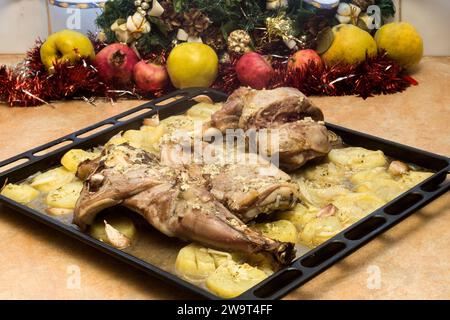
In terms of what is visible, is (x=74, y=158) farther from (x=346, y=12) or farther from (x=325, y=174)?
(x=346, y=12)

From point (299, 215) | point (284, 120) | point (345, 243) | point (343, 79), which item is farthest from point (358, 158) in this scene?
point (343, 79)

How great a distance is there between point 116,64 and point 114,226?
1.13 m

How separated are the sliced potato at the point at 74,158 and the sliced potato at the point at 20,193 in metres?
0.14

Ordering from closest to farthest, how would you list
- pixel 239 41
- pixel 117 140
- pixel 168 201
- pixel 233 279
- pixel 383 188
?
pixel 233 279 → pixel 168 201 → pixel 383 188 → pixel 117 140 → pixel 239 41

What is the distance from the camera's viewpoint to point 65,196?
1.87 m

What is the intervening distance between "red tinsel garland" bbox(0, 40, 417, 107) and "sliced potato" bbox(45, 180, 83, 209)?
0.86 metres

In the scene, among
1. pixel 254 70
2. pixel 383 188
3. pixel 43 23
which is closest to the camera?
pixel 383 188

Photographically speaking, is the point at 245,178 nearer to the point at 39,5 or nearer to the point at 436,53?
the point at 436,53

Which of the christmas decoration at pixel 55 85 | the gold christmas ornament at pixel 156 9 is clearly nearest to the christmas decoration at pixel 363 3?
the gold christmas ornament at pixel 156 9

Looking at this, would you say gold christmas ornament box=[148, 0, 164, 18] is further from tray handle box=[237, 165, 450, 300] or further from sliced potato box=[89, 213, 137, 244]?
tray handle box=[237, 165, 450, 300]

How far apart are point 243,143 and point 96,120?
0.73 meters

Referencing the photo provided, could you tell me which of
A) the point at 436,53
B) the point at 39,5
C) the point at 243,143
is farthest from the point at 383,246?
the point at 39,5

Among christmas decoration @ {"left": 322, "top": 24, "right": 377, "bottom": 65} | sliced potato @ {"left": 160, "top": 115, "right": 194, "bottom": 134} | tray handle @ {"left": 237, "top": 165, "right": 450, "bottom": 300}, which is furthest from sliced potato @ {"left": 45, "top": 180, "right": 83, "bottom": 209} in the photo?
christmas decoration @ {"left": 322, "top": 24, "right": 377, "bottom": 65}
